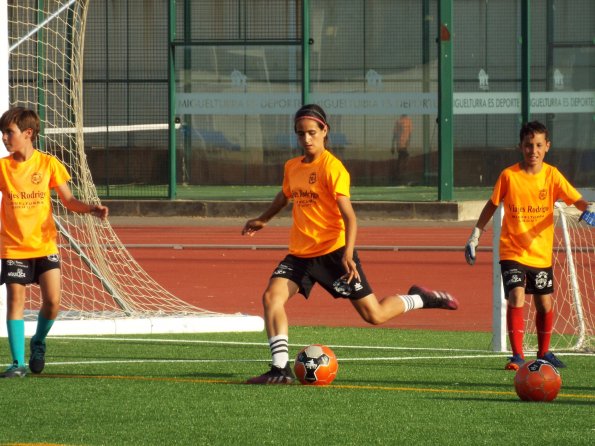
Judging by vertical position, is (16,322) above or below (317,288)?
above

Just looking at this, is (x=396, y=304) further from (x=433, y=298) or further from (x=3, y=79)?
(x=3, y=79)

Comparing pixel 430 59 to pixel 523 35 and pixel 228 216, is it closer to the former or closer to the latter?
pixel 523 35

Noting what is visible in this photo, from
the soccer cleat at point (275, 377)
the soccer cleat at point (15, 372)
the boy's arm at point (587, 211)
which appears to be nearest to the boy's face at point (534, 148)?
the boy's arm at point (587, 211)

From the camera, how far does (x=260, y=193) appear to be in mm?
29344

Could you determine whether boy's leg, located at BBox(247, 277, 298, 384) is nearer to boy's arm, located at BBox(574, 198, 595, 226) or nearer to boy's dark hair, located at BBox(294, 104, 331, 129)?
boy's dark hair, located at BBox(294, 104, 331, 129)

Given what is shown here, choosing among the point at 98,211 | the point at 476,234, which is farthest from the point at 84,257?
the point at 476,234

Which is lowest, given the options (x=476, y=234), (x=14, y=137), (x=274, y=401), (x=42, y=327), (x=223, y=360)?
(x=223, y=360)

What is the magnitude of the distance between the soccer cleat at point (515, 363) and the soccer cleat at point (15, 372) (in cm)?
320

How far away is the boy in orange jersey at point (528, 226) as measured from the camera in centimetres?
983

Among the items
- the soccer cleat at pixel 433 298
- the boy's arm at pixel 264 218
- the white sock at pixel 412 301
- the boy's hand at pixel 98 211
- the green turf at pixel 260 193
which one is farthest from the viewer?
the green turf at pixel 260 193

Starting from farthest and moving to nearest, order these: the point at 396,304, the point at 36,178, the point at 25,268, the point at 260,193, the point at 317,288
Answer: the point at 260,193, the point at 317,288, the point at 396,304, the point at 36,178, the point at 25,268

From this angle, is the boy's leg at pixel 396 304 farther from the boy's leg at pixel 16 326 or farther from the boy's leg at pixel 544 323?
the boy's leg at pixel 16 326

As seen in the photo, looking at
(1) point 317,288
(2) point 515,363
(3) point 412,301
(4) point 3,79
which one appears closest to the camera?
(2) point 515,363

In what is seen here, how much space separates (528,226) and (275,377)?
2295mm
